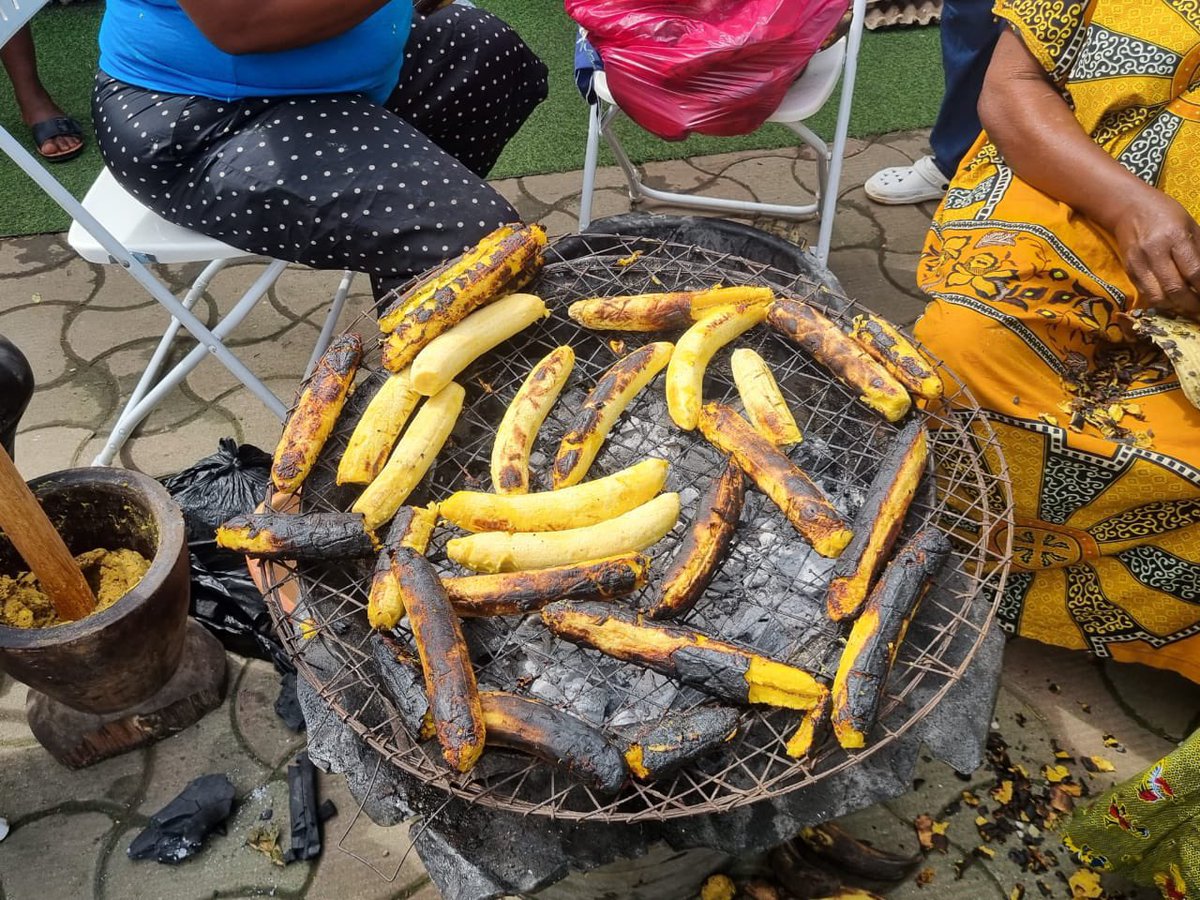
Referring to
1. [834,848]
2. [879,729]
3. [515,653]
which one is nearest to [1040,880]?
[834,848]

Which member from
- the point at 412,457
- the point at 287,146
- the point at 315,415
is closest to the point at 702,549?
the point at 412,457

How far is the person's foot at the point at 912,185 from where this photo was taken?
17.0 ft

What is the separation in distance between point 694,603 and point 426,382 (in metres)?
1.01

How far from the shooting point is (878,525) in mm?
2139

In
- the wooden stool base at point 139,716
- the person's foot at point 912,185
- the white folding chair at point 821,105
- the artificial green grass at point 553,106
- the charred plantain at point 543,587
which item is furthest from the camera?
the artificial green grass at point 553,106

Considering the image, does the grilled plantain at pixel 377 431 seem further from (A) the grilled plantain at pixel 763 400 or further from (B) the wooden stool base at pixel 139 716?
(B) the wooden stool base at pixel 139 716

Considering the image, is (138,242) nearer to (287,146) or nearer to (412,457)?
(287,146)

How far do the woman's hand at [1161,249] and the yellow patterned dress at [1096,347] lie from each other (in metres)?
0.16

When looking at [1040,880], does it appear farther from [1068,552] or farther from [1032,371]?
[1032,371]

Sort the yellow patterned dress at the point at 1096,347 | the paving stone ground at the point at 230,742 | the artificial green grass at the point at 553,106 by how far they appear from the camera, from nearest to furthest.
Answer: the yellow patterned dress at the point at 1096,347, the paving stone ground at the point at 230,742, the artificial green grass at the point at 553,106

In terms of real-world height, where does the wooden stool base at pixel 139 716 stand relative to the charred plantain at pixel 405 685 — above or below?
below

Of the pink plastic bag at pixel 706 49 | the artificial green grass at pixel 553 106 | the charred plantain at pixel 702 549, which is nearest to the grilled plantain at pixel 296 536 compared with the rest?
the charred plantain at pixel 702 549

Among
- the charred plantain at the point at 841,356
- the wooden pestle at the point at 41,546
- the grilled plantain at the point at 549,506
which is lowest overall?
the wooden pestle at the point at 41,546

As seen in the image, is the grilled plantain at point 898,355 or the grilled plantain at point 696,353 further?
the grilled plantain at point 696,353
